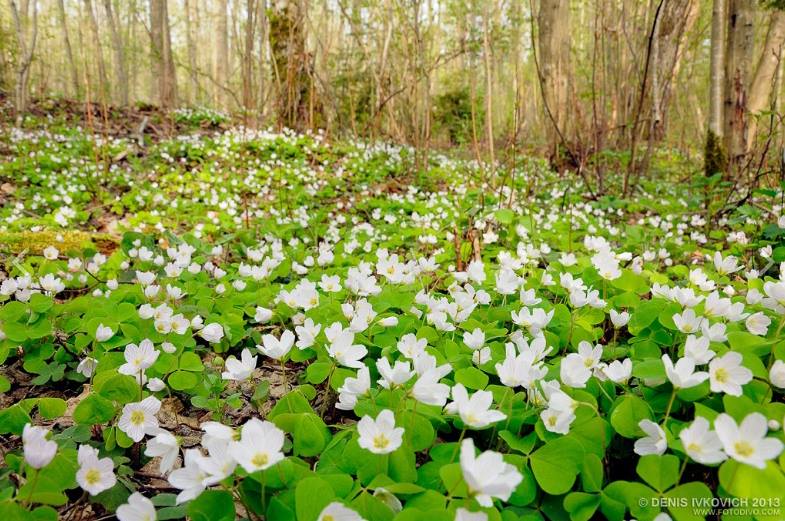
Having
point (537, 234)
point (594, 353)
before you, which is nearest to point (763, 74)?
point (537, 234)

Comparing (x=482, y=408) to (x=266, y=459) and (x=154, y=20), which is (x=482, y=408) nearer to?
(x=266, y=459)

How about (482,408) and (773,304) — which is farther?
(773,304)

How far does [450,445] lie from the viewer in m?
1.16

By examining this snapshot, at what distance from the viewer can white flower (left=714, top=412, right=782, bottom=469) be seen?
0.87 m

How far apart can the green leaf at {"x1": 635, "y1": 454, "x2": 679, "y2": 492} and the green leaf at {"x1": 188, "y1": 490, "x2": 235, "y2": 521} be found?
0.87 metres

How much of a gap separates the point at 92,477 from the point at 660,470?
125cm

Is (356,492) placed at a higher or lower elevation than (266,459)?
lower

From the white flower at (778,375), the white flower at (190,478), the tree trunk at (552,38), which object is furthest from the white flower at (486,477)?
the tree trunk at (552,38)

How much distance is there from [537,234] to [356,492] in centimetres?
312

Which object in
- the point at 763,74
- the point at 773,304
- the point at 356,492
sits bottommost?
the point at 356,492

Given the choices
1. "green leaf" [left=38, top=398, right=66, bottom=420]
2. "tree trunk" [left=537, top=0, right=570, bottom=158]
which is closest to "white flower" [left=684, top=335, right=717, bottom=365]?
"green leaf" [left=38, top=398, right=66, bottom=420]

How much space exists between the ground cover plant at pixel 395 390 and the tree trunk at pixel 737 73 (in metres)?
2.60

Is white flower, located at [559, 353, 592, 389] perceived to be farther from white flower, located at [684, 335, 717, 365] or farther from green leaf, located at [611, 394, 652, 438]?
white flower, located at [684, 335, 717, 365]

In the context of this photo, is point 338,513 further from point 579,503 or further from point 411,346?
point 411,346
